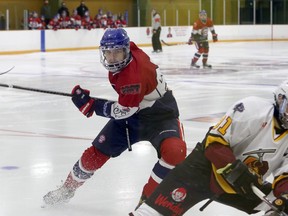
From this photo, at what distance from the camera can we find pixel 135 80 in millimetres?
3500

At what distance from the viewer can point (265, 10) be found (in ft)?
86.4

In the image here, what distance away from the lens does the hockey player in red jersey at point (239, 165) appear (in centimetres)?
255

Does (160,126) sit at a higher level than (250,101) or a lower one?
lower

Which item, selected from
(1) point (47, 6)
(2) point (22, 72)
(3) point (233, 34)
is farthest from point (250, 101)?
(3) point (233, 34)

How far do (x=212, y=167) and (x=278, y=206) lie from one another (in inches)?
12.6

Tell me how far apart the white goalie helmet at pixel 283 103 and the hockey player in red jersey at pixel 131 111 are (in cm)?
94

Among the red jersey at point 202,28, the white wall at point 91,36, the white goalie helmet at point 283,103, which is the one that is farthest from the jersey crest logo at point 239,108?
the white wall at point 91,36

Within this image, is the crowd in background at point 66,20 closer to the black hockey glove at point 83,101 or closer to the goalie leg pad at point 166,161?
the black hockey glove at point 83,101

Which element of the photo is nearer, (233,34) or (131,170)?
(131,170)

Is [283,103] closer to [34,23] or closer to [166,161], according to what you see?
[166,161]

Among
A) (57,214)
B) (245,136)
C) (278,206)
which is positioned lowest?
(57,214)

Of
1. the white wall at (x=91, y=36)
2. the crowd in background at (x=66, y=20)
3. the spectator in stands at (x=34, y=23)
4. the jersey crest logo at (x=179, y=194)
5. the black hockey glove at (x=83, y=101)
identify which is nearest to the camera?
the jersey crest logo at (x=179, y=194)

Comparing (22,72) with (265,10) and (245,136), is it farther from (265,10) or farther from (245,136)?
(265,10)

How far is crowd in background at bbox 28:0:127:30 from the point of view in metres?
19.2
